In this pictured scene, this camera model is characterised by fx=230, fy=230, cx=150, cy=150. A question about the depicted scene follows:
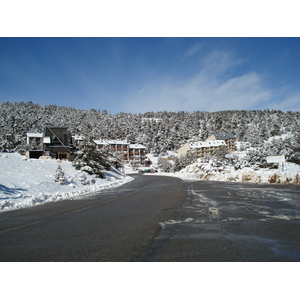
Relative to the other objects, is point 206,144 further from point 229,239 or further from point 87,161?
point 229,239

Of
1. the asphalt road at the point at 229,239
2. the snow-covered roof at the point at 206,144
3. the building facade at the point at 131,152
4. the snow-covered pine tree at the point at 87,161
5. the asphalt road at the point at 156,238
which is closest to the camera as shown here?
the asphalt road at the point at 229,239

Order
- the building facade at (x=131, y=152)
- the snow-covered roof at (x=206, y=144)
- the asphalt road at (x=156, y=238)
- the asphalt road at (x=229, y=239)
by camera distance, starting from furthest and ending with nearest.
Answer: the snow-covered roof at (x=206, y=144), the building facade at (x=131, y=152), the asphalt road at (x=156, y=238), the asphalt road at (x=229, y=239)

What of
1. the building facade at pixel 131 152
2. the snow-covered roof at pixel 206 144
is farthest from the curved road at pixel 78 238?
the snow-covered roof at pixel 206 144

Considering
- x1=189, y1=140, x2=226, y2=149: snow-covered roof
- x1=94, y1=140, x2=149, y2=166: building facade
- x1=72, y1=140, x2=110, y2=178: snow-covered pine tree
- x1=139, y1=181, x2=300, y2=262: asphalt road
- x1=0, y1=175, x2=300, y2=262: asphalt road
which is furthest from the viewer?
x1=189, y1=140, x2=226, y2=149: snow-covered roof

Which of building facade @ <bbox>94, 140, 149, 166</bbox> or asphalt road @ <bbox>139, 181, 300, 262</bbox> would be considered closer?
asphalt road @ <bbox>139, 181, 300, 262</bbox>

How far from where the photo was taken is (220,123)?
616 feet

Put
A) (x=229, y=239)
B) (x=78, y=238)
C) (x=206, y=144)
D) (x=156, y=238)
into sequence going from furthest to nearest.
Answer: (x=206, y=144)
(x=78, y=238)
(x=156, y=238)
(x=229, y=239)

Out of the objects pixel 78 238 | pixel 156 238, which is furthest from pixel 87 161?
pixel 156 238

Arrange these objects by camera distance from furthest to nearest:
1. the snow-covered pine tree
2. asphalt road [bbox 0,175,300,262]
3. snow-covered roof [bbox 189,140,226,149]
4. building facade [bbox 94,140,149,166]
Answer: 1. snow-covered roof [bbox 189,140,226,149]
2. building facade [bbox 94,140,149,166]
3. the snow-covered pine tree
4. asphalt road [bbox 0,175,300,262]

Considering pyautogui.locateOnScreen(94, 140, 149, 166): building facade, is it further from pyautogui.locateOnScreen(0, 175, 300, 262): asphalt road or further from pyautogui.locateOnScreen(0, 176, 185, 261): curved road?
pyautogui.locateOnScreen(0, 175, 300, 262): asphalt road

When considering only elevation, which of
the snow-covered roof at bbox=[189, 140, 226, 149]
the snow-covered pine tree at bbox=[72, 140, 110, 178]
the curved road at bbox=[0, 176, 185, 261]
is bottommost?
the curved road at bbox=[0, 176, 185, 261]

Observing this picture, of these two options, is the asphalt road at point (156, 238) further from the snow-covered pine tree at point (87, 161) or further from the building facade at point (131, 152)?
the building facade at point (131, 152)

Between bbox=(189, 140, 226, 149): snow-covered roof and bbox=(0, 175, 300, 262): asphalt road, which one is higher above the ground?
bbox=(189, 140, 226, 149): snow-covered roof

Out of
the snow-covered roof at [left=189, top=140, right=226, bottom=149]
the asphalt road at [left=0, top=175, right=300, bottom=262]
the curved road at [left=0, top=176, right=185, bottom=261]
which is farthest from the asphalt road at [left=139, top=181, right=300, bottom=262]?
the snow-covered roof at [left=189, top=140, right=226, bottom=149]
